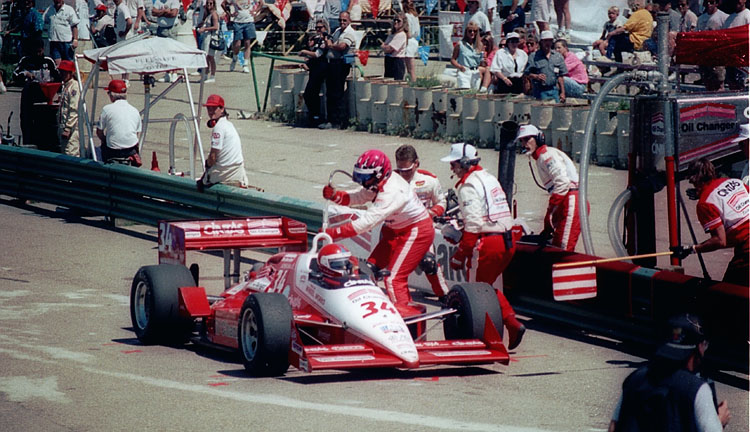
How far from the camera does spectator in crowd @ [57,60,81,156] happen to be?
18.0m

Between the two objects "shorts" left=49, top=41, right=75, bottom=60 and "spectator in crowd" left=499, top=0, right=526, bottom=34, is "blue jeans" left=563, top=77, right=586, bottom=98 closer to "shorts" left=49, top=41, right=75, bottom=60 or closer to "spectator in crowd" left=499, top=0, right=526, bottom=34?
"spectator in crowd" left=499, top=0, right=526, bottom=34

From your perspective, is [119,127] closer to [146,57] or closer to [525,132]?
[146,57]

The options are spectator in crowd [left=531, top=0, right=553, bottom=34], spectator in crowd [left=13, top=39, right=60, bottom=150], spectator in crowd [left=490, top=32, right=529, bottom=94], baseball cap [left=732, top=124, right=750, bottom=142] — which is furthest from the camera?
spectator in crowd [left=531, top=0, right=553, bottom=34]

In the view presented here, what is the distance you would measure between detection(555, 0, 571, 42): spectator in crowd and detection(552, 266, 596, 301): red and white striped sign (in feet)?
45.5

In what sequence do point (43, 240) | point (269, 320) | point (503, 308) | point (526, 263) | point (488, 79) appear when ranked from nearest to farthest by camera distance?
point (269, 320)
point (503, 308)
point (526, 263)
point (43, 240)
point (488, 79)

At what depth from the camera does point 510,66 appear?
2075 centimetres

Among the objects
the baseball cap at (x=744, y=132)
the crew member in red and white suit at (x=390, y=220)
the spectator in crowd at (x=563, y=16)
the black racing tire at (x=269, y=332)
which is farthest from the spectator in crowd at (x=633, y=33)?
the black racing tire at (x=269, y=332)

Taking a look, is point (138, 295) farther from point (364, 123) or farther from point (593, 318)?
point (364, 123)

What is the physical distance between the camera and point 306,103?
22.9m

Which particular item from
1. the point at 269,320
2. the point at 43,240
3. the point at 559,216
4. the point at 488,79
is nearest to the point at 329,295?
the point at 269,320

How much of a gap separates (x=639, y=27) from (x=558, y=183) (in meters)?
11.3

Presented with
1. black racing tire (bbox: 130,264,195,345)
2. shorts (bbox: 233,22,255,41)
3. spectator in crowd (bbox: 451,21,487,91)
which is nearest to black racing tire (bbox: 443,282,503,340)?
black racing tire (bbox: 130,264,195,345)

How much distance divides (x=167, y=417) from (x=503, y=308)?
10.4ft

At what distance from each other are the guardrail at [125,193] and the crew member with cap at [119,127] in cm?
28
